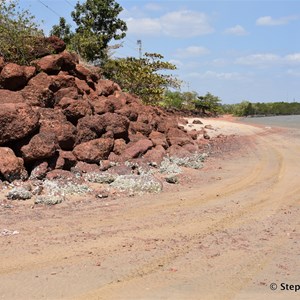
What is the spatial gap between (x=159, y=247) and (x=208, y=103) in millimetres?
48896

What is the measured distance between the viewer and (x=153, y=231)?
6.40 meters

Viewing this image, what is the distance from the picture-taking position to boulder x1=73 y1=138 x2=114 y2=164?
10.4 m

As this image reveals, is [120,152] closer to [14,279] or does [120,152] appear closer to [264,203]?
[264,203]

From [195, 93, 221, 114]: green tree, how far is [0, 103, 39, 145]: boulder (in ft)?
146

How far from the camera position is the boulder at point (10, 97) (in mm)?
9898

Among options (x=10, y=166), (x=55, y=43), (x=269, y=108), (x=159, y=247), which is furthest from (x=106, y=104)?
(x=269, y=108)

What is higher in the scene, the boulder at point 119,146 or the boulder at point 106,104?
the boulder at point 106,104

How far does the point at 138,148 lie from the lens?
40.0ft

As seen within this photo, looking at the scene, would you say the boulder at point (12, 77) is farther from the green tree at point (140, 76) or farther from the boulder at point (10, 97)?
the green tree at point (140, 76)

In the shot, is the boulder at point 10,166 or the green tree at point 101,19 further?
the green tree at point 101,19

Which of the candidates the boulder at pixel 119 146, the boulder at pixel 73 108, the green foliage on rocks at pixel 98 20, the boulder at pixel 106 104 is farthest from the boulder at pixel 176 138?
the green foliage on rocks at pixel 98 20

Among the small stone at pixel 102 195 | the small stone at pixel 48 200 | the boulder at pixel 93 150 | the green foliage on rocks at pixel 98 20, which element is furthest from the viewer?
the green foliage on rocks at pixel 98 20

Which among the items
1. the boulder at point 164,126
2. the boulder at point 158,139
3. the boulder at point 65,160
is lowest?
the boulder at point 65,160

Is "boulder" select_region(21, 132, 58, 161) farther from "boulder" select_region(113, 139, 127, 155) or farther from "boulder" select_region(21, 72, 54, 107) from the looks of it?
"boulder" select_region(113, 139, 127, 155)
